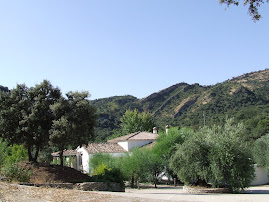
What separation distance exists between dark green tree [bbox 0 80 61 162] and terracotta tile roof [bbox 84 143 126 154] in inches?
760

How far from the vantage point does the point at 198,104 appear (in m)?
86.8

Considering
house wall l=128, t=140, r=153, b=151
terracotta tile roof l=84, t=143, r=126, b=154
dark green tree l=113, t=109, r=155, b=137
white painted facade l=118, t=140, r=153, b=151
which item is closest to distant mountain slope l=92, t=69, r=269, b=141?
dark green tree l=113, t=109, r=155, b=137

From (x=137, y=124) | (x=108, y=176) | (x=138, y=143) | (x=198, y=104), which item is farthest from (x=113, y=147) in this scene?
(x=198, y=104)

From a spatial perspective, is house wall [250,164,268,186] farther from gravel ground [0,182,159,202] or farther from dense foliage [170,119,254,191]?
gravel ground [0,182,159,202]

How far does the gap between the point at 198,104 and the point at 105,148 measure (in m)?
48.8

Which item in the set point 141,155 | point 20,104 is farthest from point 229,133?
point 20,104

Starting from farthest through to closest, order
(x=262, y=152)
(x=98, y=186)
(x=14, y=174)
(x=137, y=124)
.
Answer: (x=137, y=124) → (x=262, y=152) → (x=98, y=186) → (x=14, y=174)

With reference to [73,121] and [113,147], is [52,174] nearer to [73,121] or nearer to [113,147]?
[73,121]

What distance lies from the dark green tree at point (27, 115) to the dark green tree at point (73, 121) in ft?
3.10

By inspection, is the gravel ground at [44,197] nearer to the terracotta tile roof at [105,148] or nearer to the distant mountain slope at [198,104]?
the terracotta tile roof at [105,148]

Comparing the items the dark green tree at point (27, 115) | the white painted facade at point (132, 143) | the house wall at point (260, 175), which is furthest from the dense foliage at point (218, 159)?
the white painted facade at point (132, 143)

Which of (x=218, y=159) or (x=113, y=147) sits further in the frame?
(x=113, y=147)

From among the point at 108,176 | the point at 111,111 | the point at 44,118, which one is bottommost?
the point at 108,176

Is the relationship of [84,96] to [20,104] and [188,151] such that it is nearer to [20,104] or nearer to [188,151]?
[20,104]
